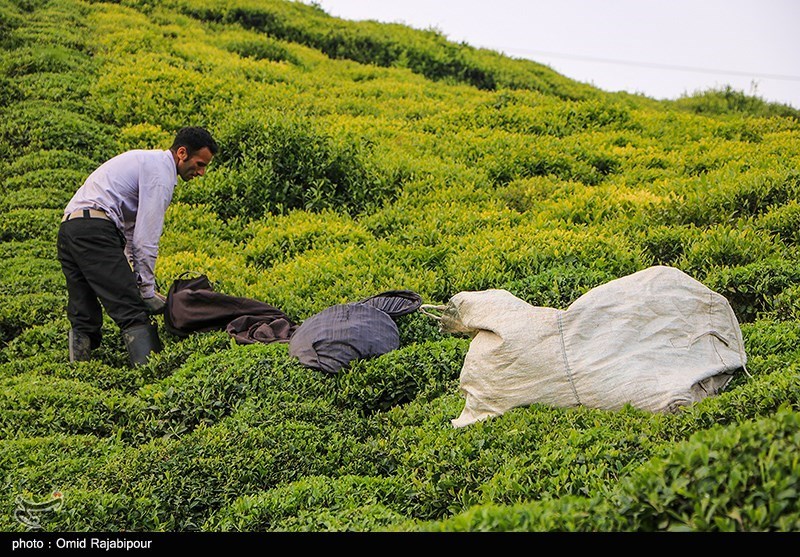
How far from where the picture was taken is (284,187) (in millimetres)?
10367

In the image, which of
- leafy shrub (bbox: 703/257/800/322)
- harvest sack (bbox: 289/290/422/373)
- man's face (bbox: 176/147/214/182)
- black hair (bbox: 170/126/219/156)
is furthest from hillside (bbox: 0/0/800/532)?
black hair (bbox: 170/126/219/156)

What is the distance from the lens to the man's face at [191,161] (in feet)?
23.5

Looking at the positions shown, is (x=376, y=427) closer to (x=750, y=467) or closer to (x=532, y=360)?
(x=532, y=360)

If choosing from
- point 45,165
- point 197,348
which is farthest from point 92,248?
point 45,165

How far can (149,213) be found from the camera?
22.8ft

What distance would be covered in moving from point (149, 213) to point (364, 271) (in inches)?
83.7

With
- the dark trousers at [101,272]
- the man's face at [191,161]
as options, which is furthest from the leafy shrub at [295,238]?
the dark trousers at [101,272]

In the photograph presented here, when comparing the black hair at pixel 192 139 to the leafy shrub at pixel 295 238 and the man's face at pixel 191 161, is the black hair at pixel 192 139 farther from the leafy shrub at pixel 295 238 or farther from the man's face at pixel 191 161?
the leafy shrub at pixel 295 238

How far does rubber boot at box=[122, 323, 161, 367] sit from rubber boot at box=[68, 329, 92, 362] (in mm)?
343

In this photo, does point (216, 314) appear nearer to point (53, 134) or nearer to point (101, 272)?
point (101, 272)

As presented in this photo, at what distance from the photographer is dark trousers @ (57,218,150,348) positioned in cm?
680

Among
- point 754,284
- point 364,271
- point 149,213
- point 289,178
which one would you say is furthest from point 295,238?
point 754,284

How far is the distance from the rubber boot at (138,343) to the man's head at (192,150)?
141 centimetres

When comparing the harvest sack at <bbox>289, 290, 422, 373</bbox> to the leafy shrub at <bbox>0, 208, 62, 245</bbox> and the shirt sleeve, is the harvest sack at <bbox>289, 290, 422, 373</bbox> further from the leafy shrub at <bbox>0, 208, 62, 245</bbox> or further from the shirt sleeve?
the leafy shrub at <bbox>0, 208, 62, 245</bbox>
